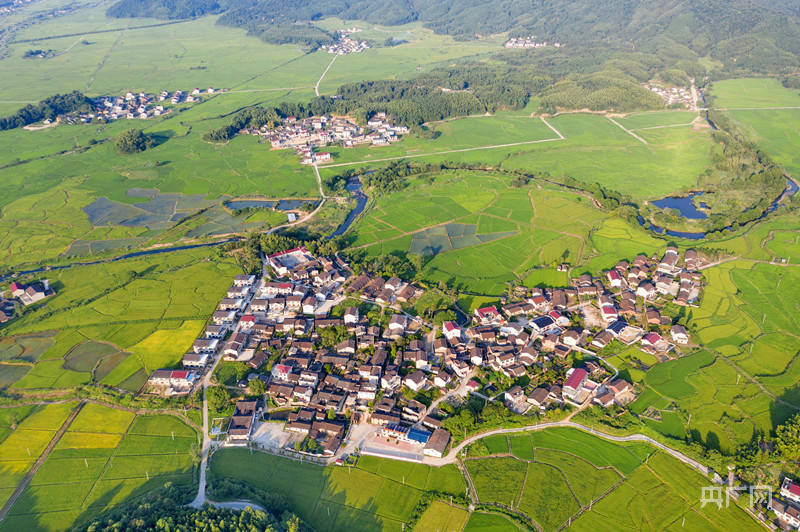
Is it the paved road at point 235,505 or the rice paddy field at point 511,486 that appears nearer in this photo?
the rice paddy field at point 511,486

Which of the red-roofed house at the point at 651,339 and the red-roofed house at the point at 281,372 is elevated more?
the red-roofed house at the point at 281,372

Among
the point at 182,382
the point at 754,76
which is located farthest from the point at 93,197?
the point at 754,76

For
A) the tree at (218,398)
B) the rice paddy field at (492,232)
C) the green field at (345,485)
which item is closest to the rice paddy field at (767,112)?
the rice paddy field at (492,232)

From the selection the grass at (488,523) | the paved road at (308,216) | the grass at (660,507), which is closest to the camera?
the grass at (488,523)

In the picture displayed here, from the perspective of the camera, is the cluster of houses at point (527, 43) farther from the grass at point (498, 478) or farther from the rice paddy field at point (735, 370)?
the grass at point (498, 478)

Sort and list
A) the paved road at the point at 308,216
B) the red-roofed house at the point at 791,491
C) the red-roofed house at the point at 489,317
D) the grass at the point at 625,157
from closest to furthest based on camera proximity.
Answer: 1. the red-roofed house at the point at 791,491
2. the red-roofed house at the point at 489,317
3. the paved road at the point at 308,216
4. the grass at the point at 625,157

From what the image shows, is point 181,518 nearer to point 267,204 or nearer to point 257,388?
point 257,388

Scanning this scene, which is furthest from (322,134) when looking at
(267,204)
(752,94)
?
(752,94)

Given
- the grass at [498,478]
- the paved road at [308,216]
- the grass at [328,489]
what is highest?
the grass at [328,489]

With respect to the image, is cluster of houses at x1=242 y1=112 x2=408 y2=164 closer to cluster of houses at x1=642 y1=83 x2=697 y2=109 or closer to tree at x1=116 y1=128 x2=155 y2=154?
tree at x1=116 y1=128 x2=155 y2=154
